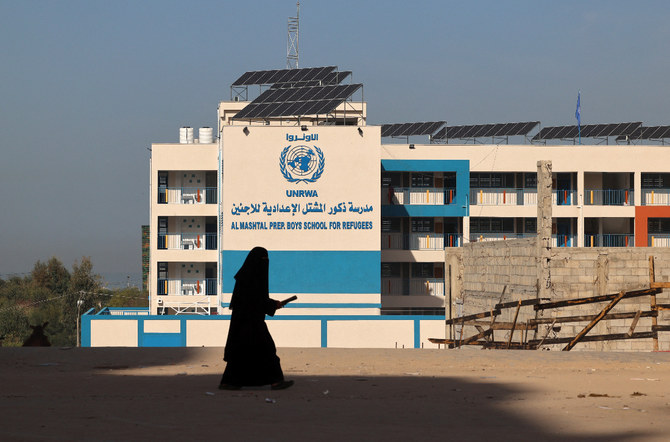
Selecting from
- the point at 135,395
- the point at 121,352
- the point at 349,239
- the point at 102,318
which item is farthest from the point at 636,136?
the point at 135,395

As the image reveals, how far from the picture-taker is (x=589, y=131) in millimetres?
53719

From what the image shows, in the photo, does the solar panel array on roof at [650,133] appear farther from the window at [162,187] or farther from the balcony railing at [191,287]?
the window at [162,187]

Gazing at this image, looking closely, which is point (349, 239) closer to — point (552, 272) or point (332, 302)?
point (332, 302)

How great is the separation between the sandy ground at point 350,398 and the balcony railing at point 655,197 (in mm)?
35968

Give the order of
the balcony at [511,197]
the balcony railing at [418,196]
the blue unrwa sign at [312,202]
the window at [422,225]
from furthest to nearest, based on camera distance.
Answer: the window at [422,225], the balcony at [511,197], the balcony railing at [418,196], the blue unrwa sign at [312,202]

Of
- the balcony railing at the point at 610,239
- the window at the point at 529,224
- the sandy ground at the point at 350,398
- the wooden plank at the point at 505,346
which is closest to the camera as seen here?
the sandy ground at the point at 350,398

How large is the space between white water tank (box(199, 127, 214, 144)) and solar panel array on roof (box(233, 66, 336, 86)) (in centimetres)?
317

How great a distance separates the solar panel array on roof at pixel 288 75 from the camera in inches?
1971

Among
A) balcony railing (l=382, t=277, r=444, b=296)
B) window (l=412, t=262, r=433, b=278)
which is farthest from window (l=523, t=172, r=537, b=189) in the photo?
balcony railing (l=382, t=277, r=444, b=296)

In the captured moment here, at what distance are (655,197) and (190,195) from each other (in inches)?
932

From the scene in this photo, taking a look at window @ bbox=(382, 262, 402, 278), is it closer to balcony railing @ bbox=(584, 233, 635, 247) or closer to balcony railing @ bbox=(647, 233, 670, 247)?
balcony railing @ bbox=(584, 233, 635, 247)

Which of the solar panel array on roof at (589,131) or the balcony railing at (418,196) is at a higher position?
the solar panel array on roof at (589,131)

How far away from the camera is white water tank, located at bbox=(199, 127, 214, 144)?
5106 centimetres

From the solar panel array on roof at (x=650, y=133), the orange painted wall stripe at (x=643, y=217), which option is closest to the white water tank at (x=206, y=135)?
the orange painted wall stripe at (x=643, y=217)
